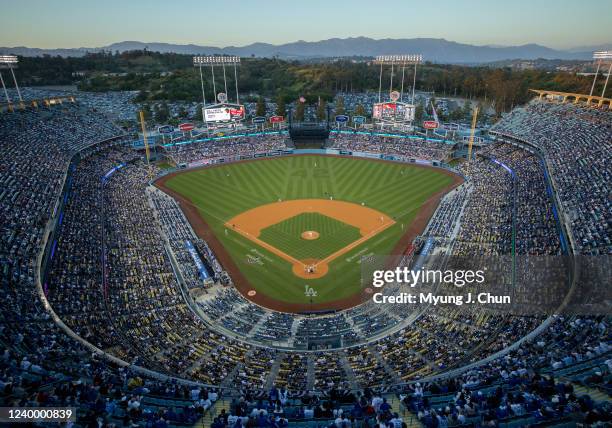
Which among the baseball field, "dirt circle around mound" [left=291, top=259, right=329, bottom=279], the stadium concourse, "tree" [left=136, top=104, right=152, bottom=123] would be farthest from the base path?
"tree" [left=136, top=104, right=152, bottom=123]

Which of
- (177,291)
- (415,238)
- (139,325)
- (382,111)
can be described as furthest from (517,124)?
(139,325)

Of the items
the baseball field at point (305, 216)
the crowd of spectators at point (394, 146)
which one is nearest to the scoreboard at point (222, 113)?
the baseball field at point (305, 216)

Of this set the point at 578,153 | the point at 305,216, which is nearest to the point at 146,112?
the point at 305,216

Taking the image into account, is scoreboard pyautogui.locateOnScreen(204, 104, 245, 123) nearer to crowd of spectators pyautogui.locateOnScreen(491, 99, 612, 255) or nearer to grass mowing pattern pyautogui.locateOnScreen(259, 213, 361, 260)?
grass mowing pattern pyautogui.locateOnScreen(259, 213, 361, 260)

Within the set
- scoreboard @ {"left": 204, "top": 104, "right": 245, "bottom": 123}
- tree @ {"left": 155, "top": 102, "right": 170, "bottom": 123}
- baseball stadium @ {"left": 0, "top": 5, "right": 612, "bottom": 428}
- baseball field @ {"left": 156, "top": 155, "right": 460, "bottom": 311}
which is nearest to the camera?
baseball stadium @ {"left": 0, "top": 5, "right": 612, "bottom": 428}

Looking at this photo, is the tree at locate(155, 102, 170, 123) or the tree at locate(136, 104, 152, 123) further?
the tree at locate(155, 102, 170, 123)

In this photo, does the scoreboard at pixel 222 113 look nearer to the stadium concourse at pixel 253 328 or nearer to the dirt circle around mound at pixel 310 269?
the stadium concourse at pixel 253 328

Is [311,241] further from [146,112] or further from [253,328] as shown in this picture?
[146,112]
